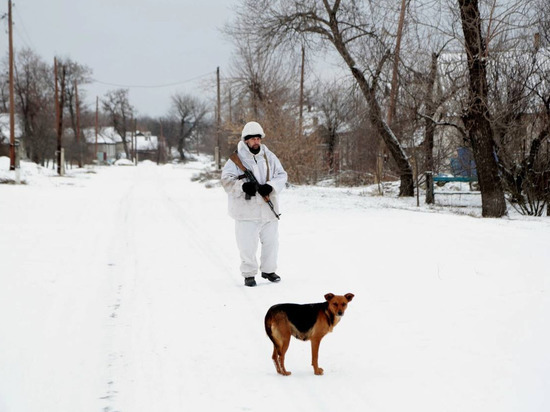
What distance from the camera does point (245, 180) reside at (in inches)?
263

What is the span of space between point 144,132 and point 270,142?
11254 centimetres

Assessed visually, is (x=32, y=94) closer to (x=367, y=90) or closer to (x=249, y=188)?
(x=367, y=90)

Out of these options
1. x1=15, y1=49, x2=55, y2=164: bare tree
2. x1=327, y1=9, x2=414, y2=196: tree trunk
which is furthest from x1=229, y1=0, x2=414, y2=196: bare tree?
x1=15, y1=49, x2=55, y2=164: bare tree

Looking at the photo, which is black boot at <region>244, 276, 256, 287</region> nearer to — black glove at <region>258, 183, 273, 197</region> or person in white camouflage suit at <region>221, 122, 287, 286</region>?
person in white camouflage suit at <region>221, 122, 287, 286</region>

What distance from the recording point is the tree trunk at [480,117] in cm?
1258

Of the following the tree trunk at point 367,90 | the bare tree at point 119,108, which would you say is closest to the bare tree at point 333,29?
the tree trunk at point 367,90

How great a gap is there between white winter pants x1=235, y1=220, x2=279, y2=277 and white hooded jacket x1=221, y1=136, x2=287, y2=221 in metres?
0.10

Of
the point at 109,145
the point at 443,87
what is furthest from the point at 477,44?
the point at 109,145

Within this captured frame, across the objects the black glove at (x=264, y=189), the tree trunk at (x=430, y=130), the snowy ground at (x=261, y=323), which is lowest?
the snowy ground at (x=261, y=323)

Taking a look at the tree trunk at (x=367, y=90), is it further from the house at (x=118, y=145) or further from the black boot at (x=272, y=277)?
the house at (x=118, y=145)

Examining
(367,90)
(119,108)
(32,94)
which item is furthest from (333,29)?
(119,108)

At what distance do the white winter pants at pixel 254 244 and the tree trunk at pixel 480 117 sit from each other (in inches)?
307

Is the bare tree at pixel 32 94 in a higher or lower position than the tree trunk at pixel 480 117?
higher

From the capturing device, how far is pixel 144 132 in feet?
439
